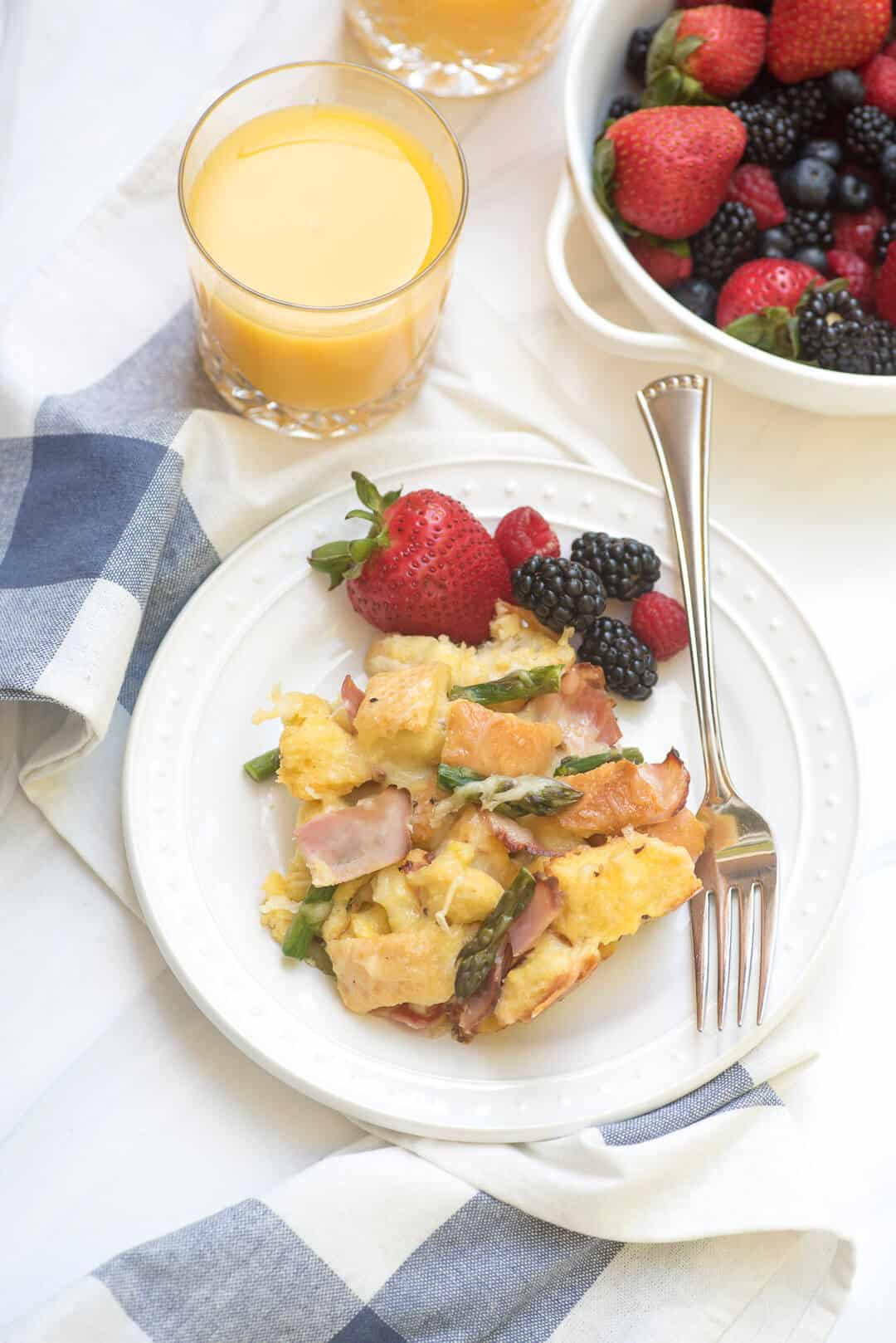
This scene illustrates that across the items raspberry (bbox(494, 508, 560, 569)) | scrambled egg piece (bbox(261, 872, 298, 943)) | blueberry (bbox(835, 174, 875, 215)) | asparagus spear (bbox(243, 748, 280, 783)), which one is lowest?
scrambled egg piece (bbox(261, 872, 298, 943))

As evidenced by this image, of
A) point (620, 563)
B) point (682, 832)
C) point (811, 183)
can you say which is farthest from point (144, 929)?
point (811, 183)

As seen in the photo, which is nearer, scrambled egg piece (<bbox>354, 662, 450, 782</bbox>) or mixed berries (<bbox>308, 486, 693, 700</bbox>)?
scrambled egg piece (<bbox>354, 662, 450, 782</bbox>)

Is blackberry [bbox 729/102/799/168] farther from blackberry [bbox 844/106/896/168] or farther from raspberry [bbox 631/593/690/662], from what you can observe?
raspberry [bbox 631/593/690/662]

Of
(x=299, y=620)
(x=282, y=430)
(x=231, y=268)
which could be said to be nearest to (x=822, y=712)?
(x=299, y=620)

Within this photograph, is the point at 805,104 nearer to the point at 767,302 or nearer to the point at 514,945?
the point at 767,302

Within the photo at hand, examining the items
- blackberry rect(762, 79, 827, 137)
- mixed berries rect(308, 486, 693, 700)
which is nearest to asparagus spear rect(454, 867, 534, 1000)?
mixed berries rect(308, 486, 693, 700)

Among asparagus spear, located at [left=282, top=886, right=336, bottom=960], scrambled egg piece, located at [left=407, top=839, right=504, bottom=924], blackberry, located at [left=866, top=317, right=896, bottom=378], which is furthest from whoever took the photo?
blackberry, located at [left=866, top=317, right=896, bottom=378]

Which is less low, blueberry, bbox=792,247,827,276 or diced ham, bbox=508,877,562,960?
blueberry, bbox=792,247,827,276
